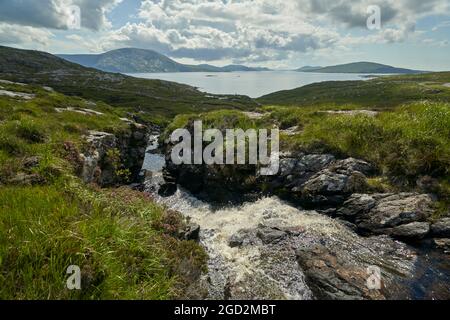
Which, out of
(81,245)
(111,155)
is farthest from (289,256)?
(111,155)

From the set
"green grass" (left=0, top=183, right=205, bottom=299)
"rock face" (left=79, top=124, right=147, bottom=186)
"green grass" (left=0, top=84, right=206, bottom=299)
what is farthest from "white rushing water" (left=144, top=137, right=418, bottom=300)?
"rock face" (left=79, top=124, right=147, bottom=186)

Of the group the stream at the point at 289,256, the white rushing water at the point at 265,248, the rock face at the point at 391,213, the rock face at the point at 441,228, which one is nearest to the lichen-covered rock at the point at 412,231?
the rock face at the point at 391,213

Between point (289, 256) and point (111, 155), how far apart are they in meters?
15.7

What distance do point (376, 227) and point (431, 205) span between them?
269 cm

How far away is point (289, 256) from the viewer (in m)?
12.7

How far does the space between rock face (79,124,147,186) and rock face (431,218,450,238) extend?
1646cm

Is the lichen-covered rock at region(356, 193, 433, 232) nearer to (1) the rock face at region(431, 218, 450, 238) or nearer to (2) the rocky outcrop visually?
(1) the rock face at region(431, 218, 450, 238)

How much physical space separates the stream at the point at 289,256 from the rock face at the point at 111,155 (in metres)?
8.04

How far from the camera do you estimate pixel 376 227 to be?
14.4 m

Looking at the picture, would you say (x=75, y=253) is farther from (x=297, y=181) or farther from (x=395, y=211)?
(x=297, y=181)

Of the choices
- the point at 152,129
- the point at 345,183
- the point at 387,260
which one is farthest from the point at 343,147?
the point at 152,129

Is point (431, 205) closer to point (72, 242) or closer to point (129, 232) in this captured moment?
point (129, 232)

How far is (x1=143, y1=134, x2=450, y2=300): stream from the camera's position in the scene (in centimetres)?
1067

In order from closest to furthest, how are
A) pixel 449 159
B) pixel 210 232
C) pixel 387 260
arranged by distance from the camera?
pixel 387 260, pixel 449 159, pixel 210 232
